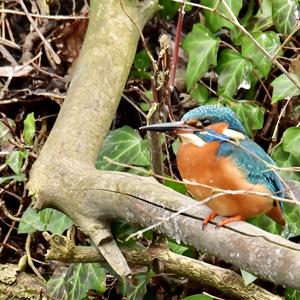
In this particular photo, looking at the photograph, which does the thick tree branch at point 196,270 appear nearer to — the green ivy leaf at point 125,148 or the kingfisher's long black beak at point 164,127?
the green ivy leaf at point 125,148

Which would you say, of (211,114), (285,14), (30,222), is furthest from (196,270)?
(285,14)

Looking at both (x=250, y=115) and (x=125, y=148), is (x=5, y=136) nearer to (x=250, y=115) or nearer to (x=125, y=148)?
(x=125, y=148)

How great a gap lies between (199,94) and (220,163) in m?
1.05

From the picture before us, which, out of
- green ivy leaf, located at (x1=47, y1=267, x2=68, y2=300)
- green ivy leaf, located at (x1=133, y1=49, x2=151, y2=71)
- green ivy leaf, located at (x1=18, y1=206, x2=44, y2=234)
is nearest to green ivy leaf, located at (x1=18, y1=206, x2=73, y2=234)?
green ivy leaf, located at (x1=18, y1=206, x2=44, y2=234)

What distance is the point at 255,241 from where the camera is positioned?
175 centimetres

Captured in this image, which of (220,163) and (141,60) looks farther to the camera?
(141,60)

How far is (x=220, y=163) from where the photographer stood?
2.08 metres

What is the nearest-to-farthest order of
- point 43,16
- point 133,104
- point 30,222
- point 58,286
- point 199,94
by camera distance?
point 58,286 < point 30,222 < point 199,94 < point 133,104 < point 43,16

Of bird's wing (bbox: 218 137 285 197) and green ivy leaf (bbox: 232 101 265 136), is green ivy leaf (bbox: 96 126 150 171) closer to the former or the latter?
green ivy leaf (bbox: 232 101 265 136)

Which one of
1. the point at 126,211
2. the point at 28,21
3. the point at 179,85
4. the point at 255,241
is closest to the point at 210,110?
the point at 126,211

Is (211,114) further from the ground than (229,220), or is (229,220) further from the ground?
(211,114)

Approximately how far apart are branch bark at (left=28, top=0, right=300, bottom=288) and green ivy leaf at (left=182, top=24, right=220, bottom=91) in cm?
19

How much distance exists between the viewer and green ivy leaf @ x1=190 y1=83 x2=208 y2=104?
310cm

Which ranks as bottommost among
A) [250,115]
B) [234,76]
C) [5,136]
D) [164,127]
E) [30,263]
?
[30,263]
